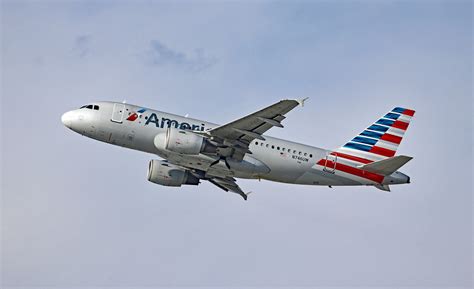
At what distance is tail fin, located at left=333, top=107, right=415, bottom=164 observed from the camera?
191 ft

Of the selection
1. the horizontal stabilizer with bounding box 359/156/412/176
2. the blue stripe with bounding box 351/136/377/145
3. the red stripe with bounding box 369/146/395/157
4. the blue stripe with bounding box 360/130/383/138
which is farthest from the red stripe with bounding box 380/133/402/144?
the horizontal stabilizer with bounding box 359/156/412/176

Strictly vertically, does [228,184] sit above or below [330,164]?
below

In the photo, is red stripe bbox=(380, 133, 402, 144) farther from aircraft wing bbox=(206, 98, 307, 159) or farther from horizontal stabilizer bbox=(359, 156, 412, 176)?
aircraft wing bbox=(206, 98, 307, 159)

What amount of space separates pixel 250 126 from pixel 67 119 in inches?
541

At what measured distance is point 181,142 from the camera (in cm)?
5219

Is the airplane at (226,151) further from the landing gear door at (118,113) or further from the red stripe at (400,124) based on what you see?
the red stripe at (400,124)

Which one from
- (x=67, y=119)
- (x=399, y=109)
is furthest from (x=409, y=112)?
(x=67, y=119)

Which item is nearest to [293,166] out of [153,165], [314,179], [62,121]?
[314,179]

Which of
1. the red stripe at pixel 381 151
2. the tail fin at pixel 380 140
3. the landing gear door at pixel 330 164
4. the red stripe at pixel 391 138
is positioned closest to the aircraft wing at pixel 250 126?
the landing gear door at pixel 330 164

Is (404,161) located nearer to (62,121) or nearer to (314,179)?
(314,179)

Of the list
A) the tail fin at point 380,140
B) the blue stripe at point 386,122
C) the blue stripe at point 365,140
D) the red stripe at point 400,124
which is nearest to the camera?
the tail fin at point 380,140

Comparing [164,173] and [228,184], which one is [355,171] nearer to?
[228,184]

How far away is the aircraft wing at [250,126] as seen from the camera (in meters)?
49.5

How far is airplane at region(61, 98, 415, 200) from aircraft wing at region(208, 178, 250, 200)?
194 cm
